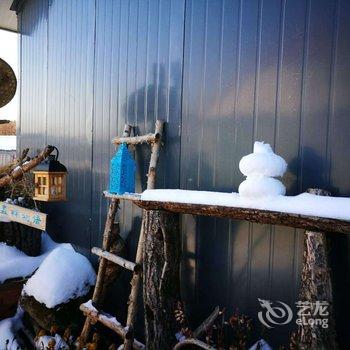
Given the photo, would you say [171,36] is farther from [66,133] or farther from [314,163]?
[66,133]

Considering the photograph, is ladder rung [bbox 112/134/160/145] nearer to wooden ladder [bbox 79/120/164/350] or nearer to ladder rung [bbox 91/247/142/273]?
wooden ladder [bbox 79/120/164/350]

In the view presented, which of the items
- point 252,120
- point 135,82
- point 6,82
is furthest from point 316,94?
point 6,82

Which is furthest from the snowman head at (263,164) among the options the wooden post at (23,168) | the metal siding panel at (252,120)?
the wooden post at (23,168)

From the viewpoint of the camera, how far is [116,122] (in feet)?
14.0

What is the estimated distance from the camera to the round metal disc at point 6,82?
15.8 ft

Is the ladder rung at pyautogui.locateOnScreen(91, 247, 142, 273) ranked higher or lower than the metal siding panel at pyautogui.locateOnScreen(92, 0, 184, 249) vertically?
lower

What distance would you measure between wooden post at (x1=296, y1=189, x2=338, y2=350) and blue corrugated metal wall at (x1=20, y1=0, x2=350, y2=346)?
0.29 metres

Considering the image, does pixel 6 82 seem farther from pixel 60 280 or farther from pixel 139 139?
pixel 60 280

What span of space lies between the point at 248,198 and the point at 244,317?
105cm

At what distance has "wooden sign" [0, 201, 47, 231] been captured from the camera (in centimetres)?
365

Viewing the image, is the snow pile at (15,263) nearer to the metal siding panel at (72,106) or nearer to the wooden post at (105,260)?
the metal siding panel at (72,106)

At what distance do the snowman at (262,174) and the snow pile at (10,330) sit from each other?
11.5ft

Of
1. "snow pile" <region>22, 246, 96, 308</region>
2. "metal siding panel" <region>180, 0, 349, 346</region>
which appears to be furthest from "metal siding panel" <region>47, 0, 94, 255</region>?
"metal siding panel" <region>180, 0, 349, 346</region>

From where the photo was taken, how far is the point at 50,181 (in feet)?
12.0
